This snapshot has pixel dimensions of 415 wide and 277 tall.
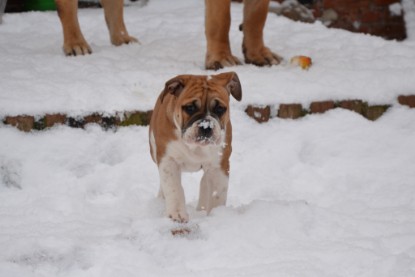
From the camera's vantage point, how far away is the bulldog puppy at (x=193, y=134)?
273cm

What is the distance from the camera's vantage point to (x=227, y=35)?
4.55m

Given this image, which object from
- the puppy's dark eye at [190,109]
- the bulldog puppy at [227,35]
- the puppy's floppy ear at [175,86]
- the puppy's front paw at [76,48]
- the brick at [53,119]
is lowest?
the brick at [53,119]

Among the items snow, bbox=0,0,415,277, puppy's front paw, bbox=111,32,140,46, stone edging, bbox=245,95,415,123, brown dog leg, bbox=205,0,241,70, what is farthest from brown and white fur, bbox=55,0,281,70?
stone edging, bbox=245,95,415,123

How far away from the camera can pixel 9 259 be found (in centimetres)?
247

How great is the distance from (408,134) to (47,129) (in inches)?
79.0

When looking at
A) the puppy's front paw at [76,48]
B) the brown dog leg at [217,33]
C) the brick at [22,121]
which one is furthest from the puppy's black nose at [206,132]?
Result: the puppy's front paw at [76,48]

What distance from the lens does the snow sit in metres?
2.53

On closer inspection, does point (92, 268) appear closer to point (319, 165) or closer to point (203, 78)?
point (203, 78)

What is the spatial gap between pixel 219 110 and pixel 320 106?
1.44m

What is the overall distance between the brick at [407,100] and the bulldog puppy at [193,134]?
1.52m

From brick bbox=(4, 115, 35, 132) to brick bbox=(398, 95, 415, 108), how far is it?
83.6 inches

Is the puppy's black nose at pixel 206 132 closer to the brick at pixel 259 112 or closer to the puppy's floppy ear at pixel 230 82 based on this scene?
the puppy's floppy ear at pixel 230 82

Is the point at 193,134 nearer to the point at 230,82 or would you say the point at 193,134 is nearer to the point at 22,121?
the point at 230,82

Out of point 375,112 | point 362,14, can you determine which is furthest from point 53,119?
point 362,14
